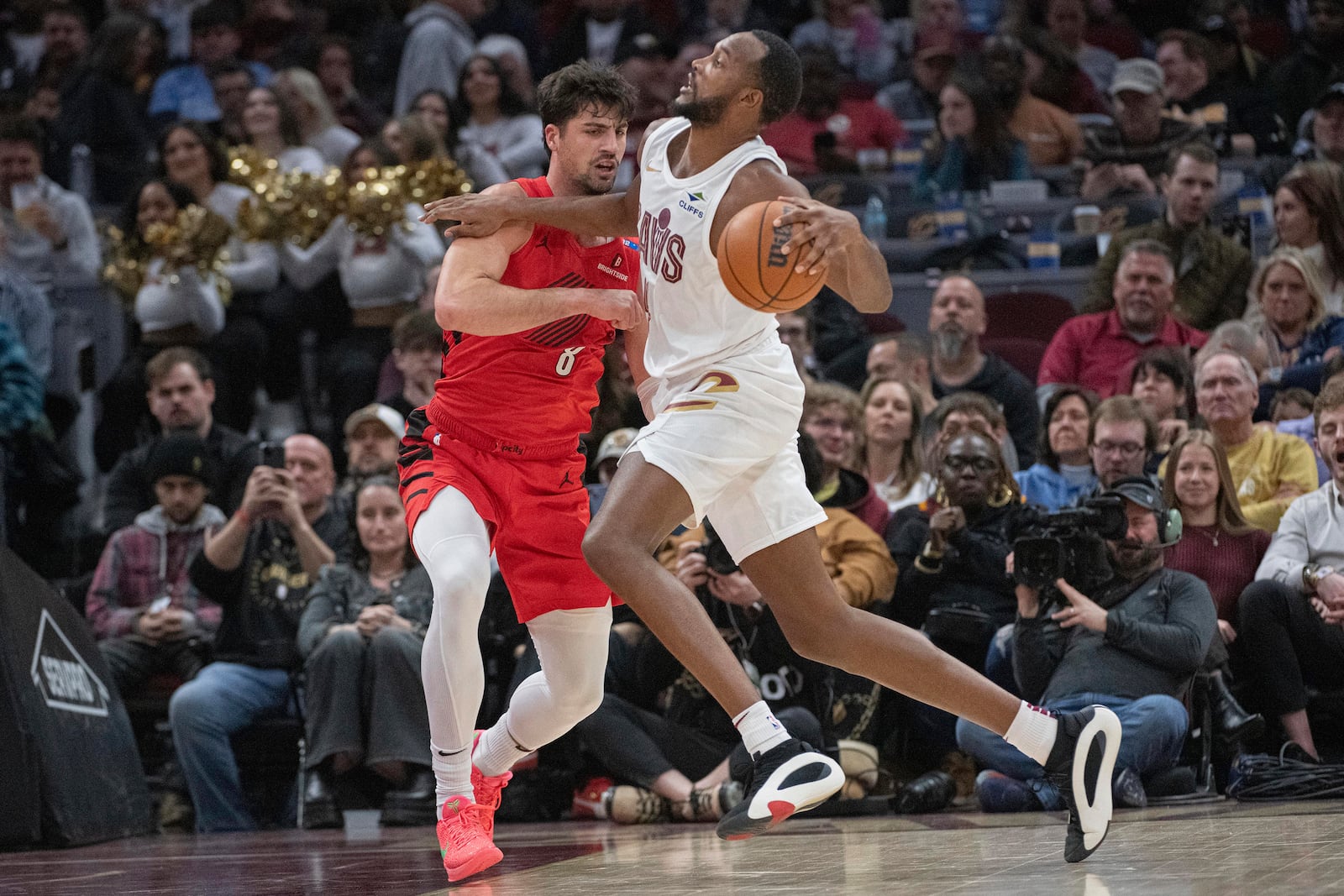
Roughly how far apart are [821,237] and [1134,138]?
22.1 feet

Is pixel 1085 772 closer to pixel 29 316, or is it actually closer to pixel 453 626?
pixel 453 626

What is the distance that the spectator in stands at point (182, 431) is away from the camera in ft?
28.4

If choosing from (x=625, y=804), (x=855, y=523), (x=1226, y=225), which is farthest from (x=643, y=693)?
(x=1226, y=225)

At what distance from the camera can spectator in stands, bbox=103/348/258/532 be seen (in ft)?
28.4

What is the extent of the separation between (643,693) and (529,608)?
2.44 m

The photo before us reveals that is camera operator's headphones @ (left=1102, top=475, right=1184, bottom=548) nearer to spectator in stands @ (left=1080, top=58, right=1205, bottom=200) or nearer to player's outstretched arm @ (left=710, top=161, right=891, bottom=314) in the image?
player's outstretched arm @ (left=710, top=161, right=891, bottom=314)

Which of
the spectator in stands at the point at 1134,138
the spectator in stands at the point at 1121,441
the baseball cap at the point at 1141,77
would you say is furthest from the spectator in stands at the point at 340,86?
the spectator in stands at the point at 1121,441

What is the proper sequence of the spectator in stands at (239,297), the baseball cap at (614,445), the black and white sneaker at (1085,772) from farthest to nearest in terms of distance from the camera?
the spectator in stands at (239,297) < the baseball cap at (614,445) < the black and white sneaker at (1085,772)

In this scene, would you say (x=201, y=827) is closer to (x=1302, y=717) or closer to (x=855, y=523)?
(x=855, y=523)

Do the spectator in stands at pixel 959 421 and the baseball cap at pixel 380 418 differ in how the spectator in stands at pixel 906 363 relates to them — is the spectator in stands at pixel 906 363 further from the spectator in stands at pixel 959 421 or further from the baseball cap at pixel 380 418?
the baseball cap at pixel 380 418

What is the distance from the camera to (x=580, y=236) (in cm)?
505

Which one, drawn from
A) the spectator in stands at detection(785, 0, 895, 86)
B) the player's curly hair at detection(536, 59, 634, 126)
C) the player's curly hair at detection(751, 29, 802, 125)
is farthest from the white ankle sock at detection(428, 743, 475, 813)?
the spectator in stands at detection(785, 0, 895, 86)

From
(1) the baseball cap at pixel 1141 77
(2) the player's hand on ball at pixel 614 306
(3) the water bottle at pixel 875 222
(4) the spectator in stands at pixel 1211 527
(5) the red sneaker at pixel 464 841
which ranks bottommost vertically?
(5) the red sneaker at pixel 464 841

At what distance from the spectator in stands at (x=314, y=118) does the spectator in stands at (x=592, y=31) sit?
200cm
